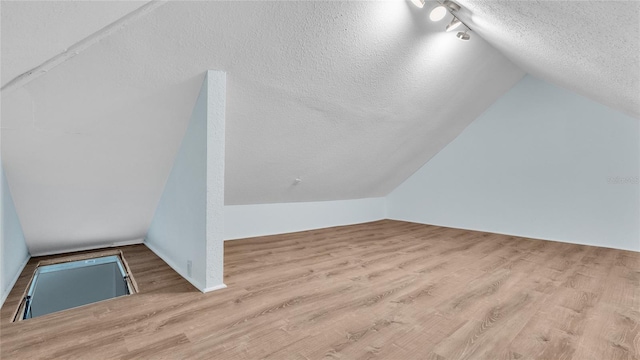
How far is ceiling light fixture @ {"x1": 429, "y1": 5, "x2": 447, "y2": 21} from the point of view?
103 inches

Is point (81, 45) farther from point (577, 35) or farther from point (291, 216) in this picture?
point (291, 216)

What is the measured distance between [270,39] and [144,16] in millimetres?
818

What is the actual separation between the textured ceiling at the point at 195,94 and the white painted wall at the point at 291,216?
0.31m

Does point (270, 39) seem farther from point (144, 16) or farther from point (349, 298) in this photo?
point (349, 298)

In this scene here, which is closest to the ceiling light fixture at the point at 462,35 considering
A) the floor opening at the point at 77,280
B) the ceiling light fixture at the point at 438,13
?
the ceiling light fixture at the point at 438,13

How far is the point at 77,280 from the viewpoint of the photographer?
369 centimetres

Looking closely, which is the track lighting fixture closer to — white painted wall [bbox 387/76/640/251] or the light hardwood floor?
the light hardwood floor

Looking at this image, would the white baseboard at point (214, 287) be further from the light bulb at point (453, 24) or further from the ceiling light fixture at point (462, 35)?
the ceiling light fixture at point (462, 35)

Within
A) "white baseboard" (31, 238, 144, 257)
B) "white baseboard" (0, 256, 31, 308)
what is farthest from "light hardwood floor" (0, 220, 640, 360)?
"white baseboard" (31, 238, 144, 257)

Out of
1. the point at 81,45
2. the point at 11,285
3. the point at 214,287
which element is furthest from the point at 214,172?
the point at 11,285

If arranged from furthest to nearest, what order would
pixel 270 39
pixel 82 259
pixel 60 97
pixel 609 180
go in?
pixel 609 180, pixel 82 259, pixel 270 39, pixel 60 97

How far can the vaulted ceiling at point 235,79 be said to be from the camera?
1699mm

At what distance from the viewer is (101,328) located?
1.72 meters

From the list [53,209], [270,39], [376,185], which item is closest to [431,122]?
[376,185]
